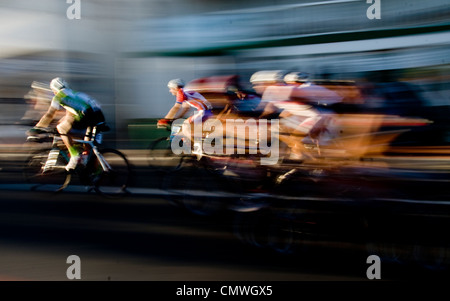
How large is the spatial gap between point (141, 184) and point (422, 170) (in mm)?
4158

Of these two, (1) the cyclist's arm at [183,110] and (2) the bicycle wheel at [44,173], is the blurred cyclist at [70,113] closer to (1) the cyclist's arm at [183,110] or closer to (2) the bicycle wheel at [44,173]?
(2) the bicycle wheel at [44,173]

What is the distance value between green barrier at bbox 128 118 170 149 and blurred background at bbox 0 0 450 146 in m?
0.09

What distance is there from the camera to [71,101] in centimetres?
625

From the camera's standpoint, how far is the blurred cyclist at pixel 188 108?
5203 mm

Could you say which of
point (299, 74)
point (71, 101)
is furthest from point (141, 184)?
point (299, 74)

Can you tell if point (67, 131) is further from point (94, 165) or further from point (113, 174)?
point (113, 174)

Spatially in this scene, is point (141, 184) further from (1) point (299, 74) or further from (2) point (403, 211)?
(2) point (403, 211)

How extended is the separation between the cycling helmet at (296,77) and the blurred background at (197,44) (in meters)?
0.08

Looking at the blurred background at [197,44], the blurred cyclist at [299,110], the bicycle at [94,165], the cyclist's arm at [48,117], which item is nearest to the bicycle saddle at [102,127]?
the bicycle at [94,165]

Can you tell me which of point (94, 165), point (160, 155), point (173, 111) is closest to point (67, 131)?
point (94, 165)

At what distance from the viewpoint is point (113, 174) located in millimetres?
6512

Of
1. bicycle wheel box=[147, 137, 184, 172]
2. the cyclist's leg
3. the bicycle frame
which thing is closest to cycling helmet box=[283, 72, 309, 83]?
bicycle wheel box=[147, 137, 184, 172]

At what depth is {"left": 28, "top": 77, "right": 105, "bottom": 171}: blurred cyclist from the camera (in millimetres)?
6168

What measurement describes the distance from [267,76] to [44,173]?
11.6 feet
